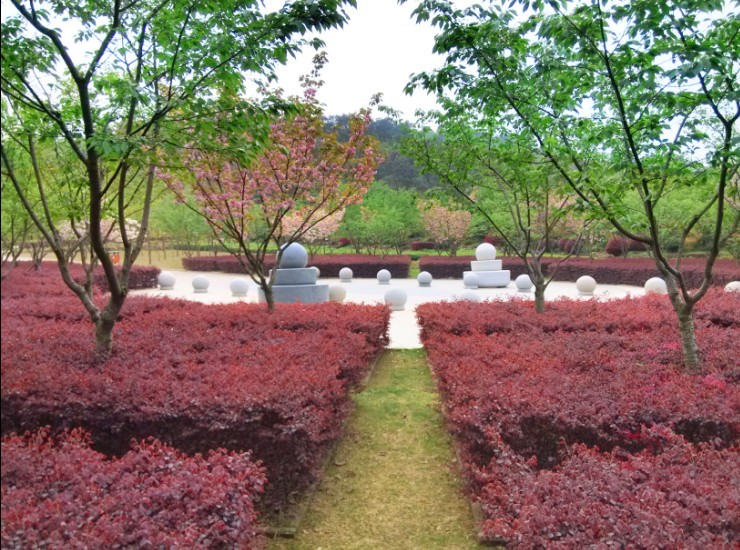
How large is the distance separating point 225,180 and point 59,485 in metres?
5.05

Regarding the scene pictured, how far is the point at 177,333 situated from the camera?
5.53 meters

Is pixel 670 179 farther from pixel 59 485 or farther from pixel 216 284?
pixel 216 284

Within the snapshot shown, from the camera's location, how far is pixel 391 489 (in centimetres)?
371

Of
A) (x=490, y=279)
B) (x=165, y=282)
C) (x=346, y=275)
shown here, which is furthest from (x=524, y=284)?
(x=165, y=282)

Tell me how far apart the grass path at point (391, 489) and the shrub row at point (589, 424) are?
26cm

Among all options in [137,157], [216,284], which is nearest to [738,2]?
[137,157]

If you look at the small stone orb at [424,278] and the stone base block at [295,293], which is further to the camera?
the small stone orb at [424,278]

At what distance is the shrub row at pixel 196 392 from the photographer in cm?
323

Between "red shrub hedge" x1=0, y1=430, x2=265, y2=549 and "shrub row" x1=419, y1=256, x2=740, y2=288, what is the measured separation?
12.8 meters

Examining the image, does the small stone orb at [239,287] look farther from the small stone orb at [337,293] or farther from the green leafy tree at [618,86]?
the green leafy tree at [618,86]

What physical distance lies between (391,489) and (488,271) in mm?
13544

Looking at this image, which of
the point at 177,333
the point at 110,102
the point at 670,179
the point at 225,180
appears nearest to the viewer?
the point at 110,102

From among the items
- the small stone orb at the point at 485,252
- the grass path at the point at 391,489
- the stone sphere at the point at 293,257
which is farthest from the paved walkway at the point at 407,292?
the grass path at the point at 391,489

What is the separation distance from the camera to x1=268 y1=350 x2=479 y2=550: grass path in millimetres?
3113
